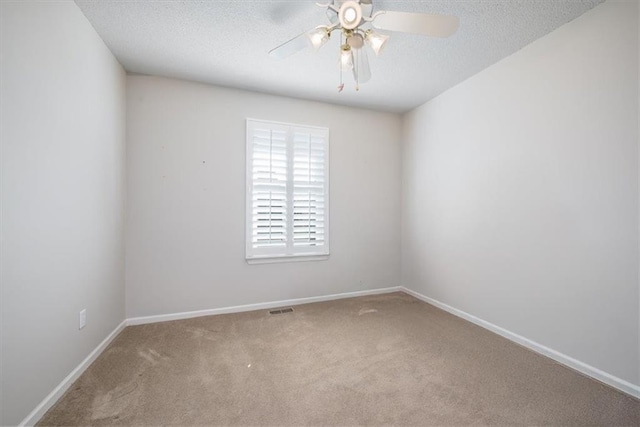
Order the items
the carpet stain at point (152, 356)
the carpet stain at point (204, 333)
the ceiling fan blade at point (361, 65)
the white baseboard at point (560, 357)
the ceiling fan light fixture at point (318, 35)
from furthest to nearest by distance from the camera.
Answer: the carpet stain at point (204, 333), the carpet stain at point (152, 356), the ceiling fan blade at point (361, 65), the white baseboard at point (560, 357), the ceiling fan light fixture at point (318, 35)

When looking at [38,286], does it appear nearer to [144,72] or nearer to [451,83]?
[144,72]

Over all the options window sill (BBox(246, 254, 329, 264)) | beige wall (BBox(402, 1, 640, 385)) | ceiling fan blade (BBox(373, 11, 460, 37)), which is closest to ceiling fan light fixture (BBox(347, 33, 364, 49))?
ceiling fan blade (BBox(373, 11, 460, 37))

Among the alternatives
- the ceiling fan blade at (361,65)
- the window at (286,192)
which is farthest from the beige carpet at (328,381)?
the ceiling fan blade at (361,65)

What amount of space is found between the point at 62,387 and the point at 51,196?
1.19 m

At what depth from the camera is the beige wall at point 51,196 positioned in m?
1.33

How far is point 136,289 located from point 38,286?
4.51 ft

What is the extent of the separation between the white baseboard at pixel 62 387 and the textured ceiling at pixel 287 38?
249 cm

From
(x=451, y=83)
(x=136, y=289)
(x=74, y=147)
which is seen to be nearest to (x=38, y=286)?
(x=74, y=147)

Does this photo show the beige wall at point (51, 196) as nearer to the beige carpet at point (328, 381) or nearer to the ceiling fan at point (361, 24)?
the beige carpet at point (328, 381)

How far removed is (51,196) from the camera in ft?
5.29

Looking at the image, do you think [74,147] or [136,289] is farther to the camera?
[136,289]

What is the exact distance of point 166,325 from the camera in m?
2.75

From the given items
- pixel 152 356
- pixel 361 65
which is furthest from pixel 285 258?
pixel 361 65

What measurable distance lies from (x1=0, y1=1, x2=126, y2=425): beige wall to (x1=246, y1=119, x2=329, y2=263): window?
1352 millimetres
